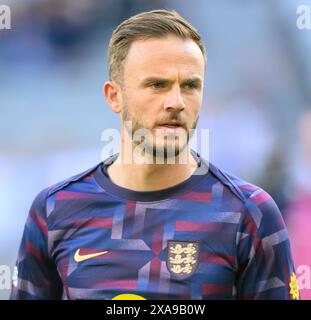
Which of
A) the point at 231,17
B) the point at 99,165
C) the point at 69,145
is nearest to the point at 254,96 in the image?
the point at 231,17

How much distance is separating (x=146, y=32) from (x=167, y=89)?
243mm

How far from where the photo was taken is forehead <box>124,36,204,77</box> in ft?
7.10

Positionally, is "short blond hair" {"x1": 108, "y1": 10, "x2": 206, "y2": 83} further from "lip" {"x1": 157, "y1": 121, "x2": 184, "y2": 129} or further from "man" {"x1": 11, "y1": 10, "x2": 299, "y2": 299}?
"lip" {"x1": 157, "y1": 121, "x2": 184, "y2": 129}

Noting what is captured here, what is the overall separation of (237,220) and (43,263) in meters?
0.78

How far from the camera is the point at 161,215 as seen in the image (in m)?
2.20

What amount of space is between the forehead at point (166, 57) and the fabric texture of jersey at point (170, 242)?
0.36m

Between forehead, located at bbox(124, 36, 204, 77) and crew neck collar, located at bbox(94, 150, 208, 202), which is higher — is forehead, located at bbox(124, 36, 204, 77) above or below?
above

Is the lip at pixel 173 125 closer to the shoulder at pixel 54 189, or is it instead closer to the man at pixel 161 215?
the man at pixel 161 215

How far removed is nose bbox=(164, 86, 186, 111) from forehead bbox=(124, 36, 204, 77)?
8cm

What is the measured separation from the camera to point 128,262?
7.07 ft

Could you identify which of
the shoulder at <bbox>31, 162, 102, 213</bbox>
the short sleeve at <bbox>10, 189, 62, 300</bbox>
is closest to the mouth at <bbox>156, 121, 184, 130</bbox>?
the shoulder at <bbox>31, 162, 102, 213</bbox>

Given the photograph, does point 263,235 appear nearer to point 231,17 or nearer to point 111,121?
point 111,121

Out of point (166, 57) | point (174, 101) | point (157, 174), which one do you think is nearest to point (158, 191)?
point (157, 174)

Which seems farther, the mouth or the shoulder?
the shoulder
